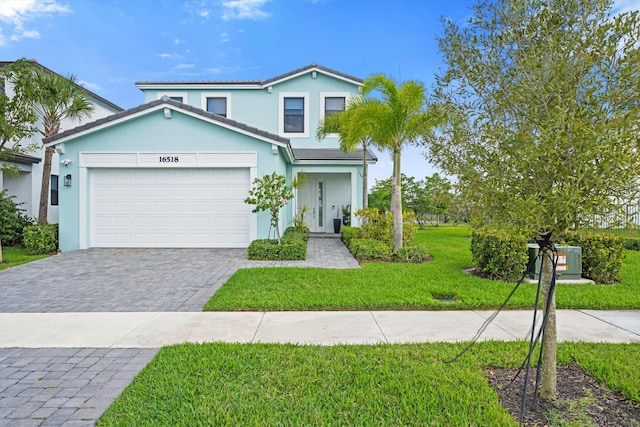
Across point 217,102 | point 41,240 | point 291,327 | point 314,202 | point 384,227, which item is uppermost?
point 217,102

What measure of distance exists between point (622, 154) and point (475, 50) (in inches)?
57.2

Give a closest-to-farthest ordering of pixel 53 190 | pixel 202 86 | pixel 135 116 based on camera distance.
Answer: pixel 135 116 < pixel 53 190 < pixel 202 86

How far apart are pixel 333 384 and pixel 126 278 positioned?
6369 millimetres

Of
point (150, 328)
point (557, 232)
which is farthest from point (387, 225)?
point (557, 232)

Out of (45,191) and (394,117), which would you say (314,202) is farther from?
(45,191)

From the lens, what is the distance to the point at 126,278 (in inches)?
314

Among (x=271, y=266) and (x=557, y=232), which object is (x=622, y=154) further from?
(x=271, y=266)

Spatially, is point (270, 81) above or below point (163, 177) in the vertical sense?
above

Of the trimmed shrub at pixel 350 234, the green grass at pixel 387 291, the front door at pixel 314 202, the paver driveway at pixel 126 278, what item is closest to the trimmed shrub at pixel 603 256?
the green grass at pixel 387 291

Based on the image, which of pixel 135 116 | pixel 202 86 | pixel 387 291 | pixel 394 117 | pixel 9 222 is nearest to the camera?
pixel 387 291

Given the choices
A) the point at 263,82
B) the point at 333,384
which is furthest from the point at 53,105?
the point at 333,384

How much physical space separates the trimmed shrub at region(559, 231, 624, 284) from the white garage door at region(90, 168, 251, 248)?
9300 millimetres

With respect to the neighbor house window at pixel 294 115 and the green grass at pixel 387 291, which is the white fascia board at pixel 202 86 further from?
the green grass at pixel 387 291

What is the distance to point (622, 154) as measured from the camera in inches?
99.4
